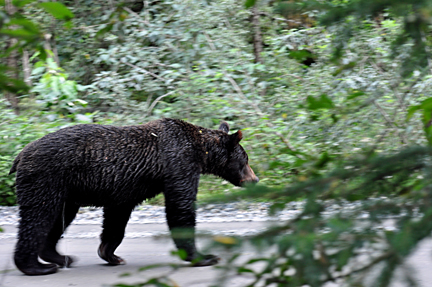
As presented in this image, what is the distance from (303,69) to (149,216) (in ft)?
20.9

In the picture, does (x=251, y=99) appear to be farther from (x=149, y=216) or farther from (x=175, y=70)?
(x=149, y=216)

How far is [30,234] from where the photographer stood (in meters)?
4.57

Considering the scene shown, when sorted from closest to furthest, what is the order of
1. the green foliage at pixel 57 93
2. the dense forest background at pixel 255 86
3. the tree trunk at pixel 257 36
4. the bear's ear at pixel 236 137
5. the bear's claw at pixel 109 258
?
the dense forest background at pixel 255 86, the bear's claw at pixel 109 258, the bear's ear at pixel 236 137, the green foliage at pixel 57 93, the tree trunk at pixel 257 36

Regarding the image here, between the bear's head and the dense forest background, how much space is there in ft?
2.01

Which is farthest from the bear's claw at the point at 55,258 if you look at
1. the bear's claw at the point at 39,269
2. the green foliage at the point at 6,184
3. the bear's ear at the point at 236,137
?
the green foliage at the point at 6,184

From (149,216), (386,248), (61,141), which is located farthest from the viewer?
(149,216)

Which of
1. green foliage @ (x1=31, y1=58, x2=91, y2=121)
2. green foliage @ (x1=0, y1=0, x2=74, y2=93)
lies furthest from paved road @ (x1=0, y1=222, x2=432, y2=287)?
green foliage @ (x1=31, y1=58, x2=91, y2=121)

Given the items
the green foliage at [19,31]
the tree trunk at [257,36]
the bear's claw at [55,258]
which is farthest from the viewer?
the tree trunk at [257,36]

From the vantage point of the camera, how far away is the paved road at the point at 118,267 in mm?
4574

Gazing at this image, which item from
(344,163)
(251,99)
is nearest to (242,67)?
(251,99)

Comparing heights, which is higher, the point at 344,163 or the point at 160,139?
the point at 344,163

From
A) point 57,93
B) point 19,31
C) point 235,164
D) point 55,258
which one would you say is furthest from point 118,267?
point 57,93

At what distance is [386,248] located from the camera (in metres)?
1.66

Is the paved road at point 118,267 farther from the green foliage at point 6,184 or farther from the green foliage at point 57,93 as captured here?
the green foliage at point 57,93
